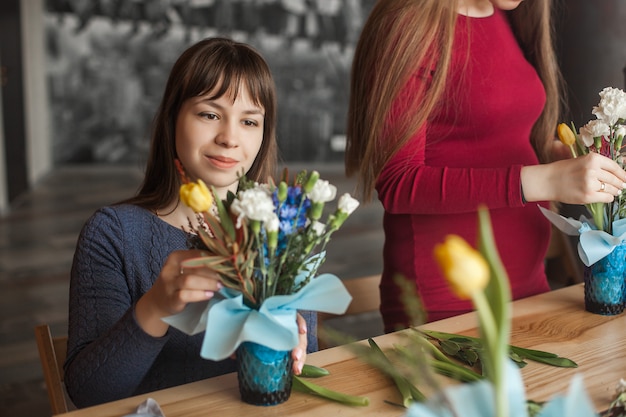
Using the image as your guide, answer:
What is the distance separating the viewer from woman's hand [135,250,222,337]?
974 millimetres

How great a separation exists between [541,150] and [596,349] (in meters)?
0.68

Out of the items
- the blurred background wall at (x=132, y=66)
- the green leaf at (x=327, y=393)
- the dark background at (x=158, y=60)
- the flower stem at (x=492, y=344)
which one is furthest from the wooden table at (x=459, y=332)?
the dark background at (x=158, y=60)

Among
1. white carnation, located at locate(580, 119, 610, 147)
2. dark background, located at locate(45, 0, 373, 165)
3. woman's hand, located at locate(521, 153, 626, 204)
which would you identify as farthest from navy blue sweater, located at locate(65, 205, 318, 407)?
dark background, located at locate(45, 0, 373, 165)

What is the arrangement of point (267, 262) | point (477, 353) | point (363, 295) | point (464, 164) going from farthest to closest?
point (363, 295) < point (464, 164) < point (477, 353) < point (267, 262)

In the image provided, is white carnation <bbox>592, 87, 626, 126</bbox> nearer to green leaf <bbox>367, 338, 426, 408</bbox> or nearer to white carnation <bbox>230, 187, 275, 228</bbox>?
green leaf <bbox>367, 338, 426, 408</bbox>

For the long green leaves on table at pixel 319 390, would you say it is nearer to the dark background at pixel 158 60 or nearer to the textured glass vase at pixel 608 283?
the textured glass vase at pixel 608 283

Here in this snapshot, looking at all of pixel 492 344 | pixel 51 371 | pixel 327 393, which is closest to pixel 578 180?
pixel 327 393

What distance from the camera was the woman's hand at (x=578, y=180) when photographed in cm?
132

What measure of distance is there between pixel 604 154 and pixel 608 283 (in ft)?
0.85

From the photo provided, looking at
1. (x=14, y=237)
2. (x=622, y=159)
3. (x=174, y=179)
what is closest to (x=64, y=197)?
(x=14, y=237)

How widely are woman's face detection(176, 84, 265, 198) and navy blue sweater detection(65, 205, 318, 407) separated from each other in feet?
0.51

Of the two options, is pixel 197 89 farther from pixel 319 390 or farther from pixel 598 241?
pixel 598 241

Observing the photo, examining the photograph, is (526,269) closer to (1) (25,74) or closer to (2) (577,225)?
(2) (577,225)

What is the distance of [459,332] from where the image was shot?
4.43 feet
